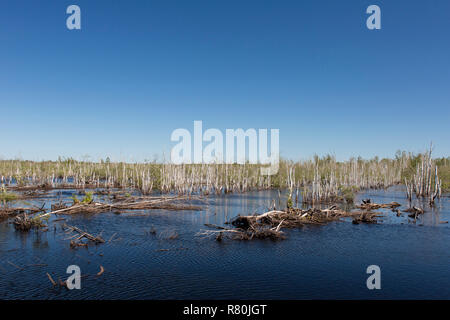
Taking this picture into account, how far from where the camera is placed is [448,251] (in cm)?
1516

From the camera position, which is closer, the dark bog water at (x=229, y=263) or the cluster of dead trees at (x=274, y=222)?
the dark bog water at (x=229, y=263)

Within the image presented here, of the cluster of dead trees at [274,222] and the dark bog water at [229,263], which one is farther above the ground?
the cluster of dead trees at [274,222]

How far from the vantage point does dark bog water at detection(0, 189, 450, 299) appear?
33.7 ft

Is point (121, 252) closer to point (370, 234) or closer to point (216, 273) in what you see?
point (216, 273)

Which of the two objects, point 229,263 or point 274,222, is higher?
point 274,222

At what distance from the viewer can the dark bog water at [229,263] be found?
10258mm

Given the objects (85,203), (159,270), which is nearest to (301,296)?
(159,270)

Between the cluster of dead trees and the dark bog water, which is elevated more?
the cluster of dead trees

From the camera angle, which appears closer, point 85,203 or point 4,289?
point 4,289

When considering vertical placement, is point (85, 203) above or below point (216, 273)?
above

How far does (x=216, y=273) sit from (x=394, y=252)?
9038mm

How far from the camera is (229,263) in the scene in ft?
42.3

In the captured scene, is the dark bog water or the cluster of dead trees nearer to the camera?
the dark bog water

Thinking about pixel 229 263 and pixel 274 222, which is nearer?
pixel 229 263
